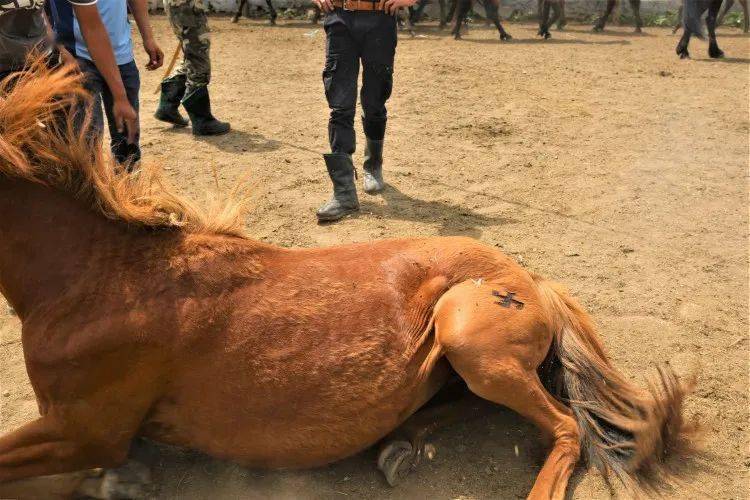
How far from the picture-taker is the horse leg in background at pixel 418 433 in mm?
2891

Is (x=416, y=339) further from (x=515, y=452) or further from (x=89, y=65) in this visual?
(x=89, y=65)

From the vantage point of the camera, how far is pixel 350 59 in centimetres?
541

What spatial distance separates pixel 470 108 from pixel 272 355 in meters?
6.41

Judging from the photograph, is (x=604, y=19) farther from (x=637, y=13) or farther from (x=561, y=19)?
(x=561, y=19)

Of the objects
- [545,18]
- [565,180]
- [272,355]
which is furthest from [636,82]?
[272,355]

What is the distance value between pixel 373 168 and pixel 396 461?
3.54m

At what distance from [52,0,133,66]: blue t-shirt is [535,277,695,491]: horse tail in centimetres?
284

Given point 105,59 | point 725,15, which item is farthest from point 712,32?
point 105,59

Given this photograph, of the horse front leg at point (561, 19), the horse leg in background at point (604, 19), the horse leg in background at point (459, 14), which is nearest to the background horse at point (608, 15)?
the horse leg in background at point (604, 19)

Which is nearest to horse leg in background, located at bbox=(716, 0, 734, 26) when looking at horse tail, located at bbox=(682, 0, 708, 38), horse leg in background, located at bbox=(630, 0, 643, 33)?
horse leg in background, located at bbox=(630, 0, 643, 33)

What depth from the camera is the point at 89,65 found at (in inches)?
156

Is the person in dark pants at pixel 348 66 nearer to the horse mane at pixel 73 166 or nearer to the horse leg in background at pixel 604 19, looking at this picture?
the horse mane at pixel 73 166

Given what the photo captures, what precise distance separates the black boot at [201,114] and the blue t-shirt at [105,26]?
3.27m

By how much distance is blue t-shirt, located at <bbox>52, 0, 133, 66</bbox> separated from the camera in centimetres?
385
